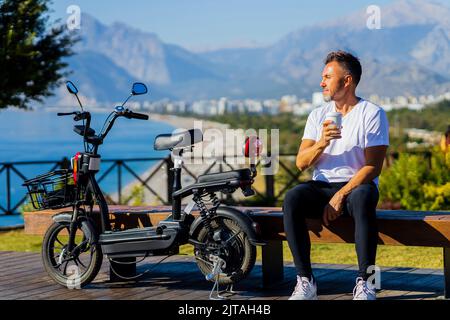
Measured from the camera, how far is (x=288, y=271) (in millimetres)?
6043

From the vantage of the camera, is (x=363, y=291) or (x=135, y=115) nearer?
(x=363, y=291)

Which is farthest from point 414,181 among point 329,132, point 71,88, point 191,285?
point 329,132

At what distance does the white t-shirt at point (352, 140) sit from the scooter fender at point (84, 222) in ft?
4.74

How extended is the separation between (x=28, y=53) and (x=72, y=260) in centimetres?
891

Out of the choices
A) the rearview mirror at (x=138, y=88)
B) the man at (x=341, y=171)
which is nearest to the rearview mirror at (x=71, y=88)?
the rearview mirror at (x=138, y=88)

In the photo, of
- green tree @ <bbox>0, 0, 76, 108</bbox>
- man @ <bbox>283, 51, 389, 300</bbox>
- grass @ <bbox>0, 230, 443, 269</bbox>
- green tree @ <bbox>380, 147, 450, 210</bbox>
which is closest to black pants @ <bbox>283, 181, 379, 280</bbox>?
man @ <bbox>283, 51, 389, 300</bbox>

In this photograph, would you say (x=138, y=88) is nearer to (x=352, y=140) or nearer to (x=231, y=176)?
(x=231, y=176)

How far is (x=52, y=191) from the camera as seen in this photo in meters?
5.49

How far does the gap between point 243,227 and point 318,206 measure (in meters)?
0.44

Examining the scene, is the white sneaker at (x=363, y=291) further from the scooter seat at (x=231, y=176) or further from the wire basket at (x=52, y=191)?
the wire basket at (x=52, y=191)

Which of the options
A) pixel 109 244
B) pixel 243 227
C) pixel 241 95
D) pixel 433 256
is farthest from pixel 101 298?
pixel 241 95

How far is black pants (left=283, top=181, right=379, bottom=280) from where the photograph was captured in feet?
14.8

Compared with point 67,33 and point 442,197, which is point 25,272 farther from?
point 67,33

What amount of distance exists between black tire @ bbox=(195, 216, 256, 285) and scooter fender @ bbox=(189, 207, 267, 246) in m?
0.04
